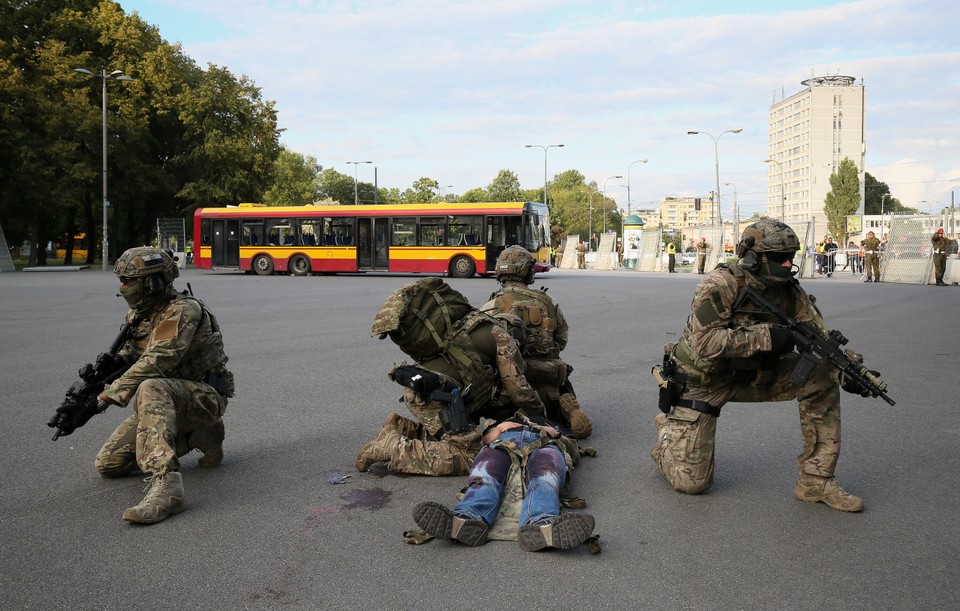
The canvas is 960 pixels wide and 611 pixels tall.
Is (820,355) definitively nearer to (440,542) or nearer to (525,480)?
(525,480)

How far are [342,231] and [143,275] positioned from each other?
90.1 ft

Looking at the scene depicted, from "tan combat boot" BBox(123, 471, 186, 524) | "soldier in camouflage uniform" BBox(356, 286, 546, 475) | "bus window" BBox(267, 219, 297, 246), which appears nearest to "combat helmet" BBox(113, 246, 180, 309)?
"tan combat boot" BBox(123, 471, 186, 524)

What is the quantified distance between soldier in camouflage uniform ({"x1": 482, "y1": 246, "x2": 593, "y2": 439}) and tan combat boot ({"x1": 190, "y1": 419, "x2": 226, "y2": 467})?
1.97m

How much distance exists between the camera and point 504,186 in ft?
355

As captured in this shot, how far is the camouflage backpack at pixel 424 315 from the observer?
4785 millimetres

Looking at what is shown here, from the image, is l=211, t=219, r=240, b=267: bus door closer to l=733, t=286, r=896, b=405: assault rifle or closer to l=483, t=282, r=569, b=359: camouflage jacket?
l=483, t=282, r=569, b=359: camouflage jacket

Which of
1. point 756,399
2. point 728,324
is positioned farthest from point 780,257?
point 756,399

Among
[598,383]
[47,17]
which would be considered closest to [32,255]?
[47,17]

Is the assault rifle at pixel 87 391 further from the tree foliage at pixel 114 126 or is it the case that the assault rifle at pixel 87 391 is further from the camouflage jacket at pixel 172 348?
the tree foliage at pixel 114 126

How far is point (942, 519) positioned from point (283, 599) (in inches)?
127

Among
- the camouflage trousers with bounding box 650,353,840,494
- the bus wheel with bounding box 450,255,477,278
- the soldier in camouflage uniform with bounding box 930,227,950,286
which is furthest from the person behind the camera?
the bus wheel with bounding box 450,255,477,278

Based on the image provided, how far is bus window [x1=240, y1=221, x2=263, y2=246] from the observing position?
1286 inches

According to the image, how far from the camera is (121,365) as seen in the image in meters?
4.77

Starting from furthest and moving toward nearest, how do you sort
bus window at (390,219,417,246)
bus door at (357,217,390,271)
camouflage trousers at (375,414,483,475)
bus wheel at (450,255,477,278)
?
1. bus door at (357,217,390,271)
2. bus window at (390,219,417,246)
3. bus wheel at (450,255,477,278)
4. camouflage trousers at (375,414,483,475)
